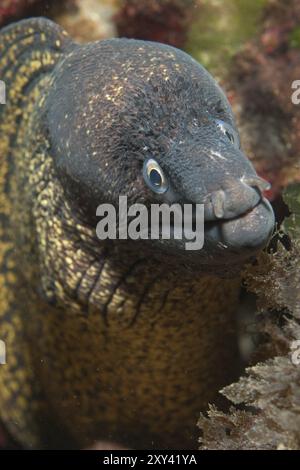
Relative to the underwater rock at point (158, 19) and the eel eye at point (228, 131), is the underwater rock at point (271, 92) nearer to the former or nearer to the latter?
the underwater rock at point (158, 19)

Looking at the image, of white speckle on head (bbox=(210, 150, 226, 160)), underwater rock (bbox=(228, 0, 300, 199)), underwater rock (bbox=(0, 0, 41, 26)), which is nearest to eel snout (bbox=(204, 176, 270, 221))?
white speckle on head (bbox=(210, 150, 226, 160))

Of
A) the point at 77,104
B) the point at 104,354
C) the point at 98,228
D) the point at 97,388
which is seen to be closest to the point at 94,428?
the point at 97,388

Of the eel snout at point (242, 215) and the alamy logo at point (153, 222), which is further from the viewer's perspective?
the alamy logo at point (153, 222)

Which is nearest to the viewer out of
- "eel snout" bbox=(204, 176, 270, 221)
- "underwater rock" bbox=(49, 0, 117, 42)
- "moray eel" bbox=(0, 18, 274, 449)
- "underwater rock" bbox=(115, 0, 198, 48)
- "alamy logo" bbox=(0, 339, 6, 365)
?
"eel snout" bbox=(204, 176, 270, 221)

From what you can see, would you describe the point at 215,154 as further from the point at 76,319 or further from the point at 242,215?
the point at 76,319

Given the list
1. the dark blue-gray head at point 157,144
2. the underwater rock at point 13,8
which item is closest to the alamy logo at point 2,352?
the dark blue-gray head at point 157,144

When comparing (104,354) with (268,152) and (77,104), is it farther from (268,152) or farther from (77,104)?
(268,152)

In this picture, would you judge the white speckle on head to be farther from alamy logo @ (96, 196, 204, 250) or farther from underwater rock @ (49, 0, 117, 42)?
underwater rock @ (49, 0, 117, 42)
